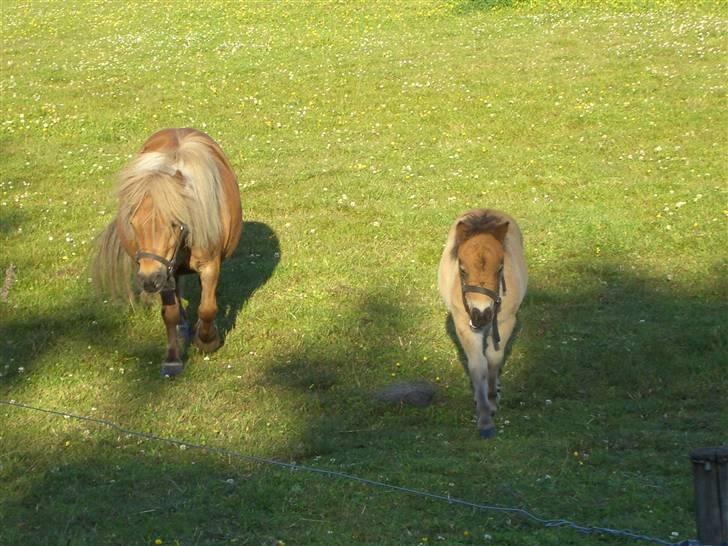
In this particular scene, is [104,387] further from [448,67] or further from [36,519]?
[448,67]

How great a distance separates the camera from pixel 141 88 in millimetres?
23844

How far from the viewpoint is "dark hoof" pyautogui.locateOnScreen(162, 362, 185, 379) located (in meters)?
9.94

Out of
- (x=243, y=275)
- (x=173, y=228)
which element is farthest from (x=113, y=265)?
(x=243, y=275)

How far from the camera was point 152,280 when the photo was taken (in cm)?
891

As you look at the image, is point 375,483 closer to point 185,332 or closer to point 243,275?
point 185,332

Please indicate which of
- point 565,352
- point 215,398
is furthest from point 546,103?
point 215,398

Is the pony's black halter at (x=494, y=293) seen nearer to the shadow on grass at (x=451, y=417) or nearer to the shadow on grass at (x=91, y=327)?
the shadow on grass at (x=451, y=417)

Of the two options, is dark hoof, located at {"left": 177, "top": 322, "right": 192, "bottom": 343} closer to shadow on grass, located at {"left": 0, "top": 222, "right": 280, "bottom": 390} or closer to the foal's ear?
shadow on grass, located at {"left": 0, "top": 222, "right": 280, "bottom": 390}

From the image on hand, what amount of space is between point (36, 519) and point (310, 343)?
3984mm

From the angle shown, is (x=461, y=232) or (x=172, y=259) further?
(x=172, y=259)

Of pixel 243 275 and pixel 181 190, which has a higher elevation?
pixel 181 190

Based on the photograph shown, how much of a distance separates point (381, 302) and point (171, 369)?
2732 millimetres

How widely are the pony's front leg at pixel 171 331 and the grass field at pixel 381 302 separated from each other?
10.3 inches

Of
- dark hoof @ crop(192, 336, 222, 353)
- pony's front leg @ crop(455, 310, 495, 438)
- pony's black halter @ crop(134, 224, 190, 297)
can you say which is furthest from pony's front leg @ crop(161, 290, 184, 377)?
pony's front leg @ crop(455, 310, 495, 438)
